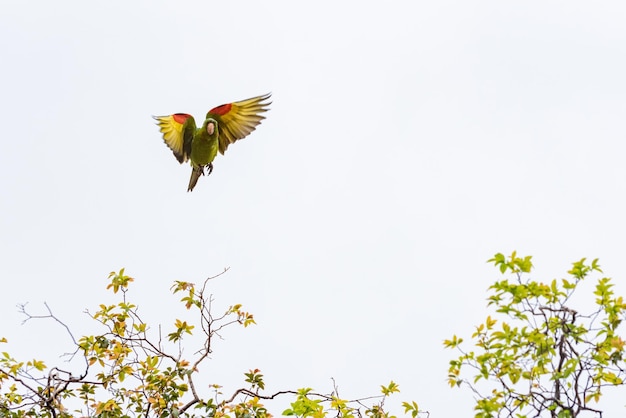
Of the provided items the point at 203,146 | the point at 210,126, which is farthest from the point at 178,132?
the point at 210,126

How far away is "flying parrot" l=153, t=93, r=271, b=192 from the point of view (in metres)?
10.8

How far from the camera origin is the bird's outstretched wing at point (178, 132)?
10.8 metres

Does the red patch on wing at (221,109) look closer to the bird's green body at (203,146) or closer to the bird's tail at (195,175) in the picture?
the bird's green body at (203,146)

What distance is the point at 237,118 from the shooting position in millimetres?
11062

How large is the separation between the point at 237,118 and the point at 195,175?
0.92m

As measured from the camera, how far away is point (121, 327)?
8016mm

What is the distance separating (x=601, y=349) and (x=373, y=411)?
2834mm

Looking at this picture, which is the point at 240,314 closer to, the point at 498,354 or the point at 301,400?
the point at 301,400

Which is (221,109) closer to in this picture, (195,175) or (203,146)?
(203,146)

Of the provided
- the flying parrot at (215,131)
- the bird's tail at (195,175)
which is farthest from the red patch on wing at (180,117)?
the bird's tail at (195,175)

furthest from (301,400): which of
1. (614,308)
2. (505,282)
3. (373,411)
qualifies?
(614,308)

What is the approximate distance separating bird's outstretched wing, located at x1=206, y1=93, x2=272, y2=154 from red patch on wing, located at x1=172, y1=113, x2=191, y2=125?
1.06 feet

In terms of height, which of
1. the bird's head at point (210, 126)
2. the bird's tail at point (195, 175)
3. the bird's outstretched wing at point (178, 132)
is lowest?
the bird's tail at point (195, 175)

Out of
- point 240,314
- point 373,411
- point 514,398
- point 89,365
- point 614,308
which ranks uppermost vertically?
point 240,314
